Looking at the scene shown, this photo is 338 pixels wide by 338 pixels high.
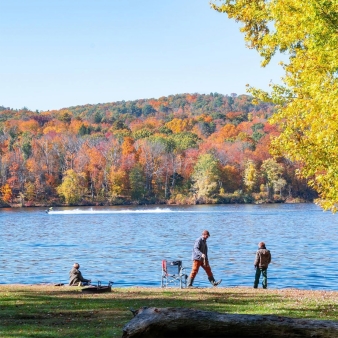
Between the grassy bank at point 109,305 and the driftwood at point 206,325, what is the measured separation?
4.28 meters

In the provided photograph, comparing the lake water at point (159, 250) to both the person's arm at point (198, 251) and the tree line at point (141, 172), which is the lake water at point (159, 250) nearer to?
the person's arm at point (198, 251)

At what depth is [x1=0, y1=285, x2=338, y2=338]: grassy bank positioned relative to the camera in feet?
46.8

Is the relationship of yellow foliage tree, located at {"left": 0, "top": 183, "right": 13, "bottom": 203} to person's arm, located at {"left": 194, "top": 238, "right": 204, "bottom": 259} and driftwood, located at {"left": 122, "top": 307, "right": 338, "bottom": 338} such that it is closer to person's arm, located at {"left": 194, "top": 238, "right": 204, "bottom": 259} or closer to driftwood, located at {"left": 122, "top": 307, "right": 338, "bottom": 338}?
person's arm, located at {"left": 194, "top": 238, "right": 204, "bottom": 259}

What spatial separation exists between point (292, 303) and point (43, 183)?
128 m

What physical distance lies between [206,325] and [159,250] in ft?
134

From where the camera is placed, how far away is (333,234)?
64688 mm

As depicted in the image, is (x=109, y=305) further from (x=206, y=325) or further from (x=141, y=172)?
(x=141, y=172)

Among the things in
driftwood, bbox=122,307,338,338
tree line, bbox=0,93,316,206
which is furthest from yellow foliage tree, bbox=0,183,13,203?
driftwood, bbox=122,307,338,338

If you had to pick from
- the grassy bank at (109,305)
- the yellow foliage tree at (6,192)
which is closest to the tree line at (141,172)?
the yellow foliage tree at (6,192)

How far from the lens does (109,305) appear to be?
17984 mm

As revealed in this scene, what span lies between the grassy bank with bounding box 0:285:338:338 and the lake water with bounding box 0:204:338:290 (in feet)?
33.5

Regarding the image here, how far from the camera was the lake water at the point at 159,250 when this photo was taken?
34.9 m

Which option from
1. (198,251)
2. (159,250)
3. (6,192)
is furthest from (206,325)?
(6,192)

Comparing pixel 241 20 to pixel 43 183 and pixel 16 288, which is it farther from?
pixel 43 183
